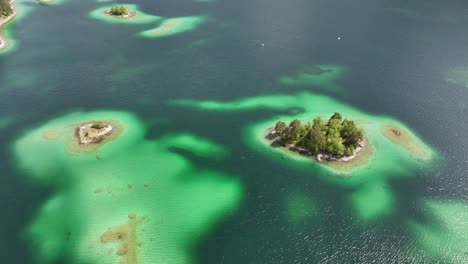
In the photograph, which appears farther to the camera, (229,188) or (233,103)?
(233,103)

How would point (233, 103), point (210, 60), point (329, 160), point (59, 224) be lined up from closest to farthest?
1. point (59, 224)
2. point (329, 160)
3. point (233, 103)
4. point (210, 60)

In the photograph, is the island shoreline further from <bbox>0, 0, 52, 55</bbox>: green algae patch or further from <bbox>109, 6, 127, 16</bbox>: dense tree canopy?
<bbox>0, 0, 52, 55</bbox>: green algae patch

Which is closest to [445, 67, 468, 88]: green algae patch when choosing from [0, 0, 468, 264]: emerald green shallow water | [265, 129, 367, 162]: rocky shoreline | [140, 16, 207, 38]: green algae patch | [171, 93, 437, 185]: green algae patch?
[0, 0, 468, 264]: emerald green shallow water

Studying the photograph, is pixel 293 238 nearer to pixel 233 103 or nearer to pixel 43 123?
pixel 233 103

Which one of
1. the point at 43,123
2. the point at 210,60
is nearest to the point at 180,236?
the point at 43,123

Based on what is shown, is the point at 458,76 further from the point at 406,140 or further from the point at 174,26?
the point at 174,26

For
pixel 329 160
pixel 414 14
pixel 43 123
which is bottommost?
pixel 43 123

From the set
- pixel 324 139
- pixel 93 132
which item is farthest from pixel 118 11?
pixel 324 139
